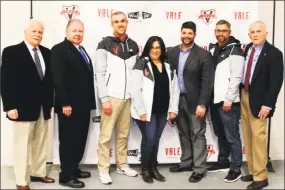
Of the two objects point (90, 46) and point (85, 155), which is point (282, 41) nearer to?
point (90, 46)

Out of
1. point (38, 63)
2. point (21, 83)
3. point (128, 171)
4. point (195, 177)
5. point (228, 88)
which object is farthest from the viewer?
point (128, 171)

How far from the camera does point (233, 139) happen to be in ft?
11.2

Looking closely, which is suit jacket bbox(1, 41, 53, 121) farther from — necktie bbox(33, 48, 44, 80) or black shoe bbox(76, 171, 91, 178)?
black shoe bbox(76, 171, 91, 178)

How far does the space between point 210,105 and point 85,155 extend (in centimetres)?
136

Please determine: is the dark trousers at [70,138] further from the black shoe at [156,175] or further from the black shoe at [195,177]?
the black shoe at [195,177]

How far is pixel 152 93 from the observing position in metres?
3.19

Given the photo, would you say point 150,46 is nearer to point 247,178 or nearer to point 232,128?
point 232,128

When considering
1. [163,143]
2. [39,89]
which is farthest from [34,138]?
[163,143]

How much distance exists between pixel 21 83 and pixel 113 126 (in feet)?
2.98

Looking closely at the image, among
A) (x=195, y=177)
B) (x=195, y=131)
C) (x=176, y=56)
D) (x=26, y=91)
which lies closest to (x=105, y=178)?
(x=195, y=177)

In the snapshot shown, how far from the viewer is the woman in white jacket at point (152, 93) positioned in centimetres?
320

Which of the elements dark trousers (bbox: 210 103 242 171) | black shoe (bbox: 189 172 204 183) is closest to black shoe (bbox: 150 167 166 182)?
black shoe (bbox: 189 172 204 183)

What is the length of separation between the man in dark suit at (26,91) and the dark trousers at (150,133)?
858mm

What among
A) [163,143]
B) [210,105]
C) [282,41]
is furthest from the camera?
[282,41]
